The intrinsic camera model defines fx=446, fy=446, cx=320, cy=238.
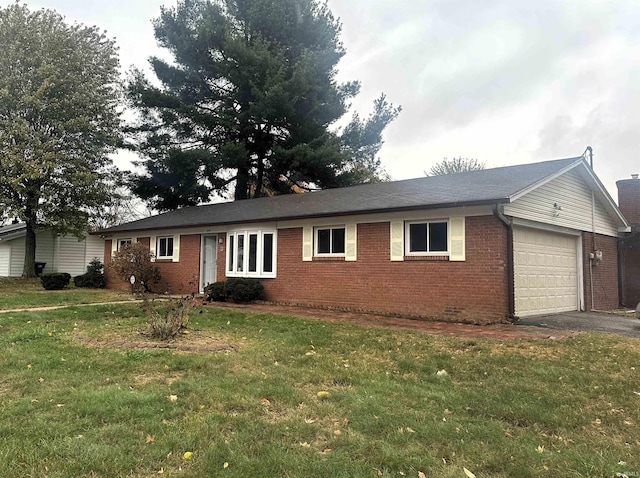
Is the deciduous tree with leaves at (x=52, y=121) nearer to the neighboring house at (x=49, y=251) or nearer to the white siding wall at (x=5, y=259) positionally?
the neighboring house at (x=49, y=251)

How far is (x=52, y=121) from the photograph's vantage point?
21.7 m

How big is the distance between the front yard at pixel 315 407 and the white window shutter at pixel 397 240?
4.35 m

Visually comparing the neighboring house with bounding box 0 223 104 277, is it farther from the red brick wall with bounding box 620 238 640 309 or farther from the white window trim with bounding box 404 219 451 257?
the red brick wall with bounding box 620 238 640 309

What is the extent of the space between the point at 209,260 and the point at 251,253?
8.91 ft

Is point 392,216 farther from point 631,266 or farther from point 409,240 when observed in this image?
point 631,266

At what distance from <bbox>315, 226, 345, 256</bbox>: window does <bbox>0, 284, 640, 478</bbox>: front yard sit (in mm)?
5771

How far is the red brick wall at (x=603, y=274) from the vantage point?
1378 cm

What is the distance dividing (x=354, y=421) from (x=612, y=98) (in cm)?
1887

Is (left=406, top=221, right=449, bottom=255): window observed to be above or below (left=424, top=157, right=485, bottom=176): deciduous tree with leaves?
below

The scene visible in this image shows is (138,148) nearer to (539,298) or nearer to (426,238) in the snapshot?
(426,238)

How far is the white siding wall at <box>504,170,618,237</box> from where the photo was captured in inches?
434

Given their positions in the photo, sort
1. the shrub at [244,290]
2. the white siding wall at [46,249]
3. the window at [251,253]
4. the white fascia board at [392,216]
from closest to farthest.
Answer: the white fascia board at [392,216] → the shrub at [244,290] → the window at [251,253] → the white siding wall at [46,249]

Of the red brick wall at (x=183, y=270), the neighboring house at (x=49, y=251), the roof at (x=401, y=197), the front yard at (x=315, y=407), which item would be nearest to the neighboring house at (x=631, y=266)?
the roof at (x=401, y=197)

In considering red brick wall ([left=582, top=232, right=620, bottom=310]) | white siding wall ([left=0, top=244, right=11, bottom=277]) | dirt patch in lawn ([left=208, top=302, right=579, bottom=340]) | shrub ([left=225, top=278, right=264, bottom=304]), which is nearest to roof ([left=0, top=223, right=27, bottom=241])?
white siding wall ([left=0, top=244, right=11, bottom=277])
